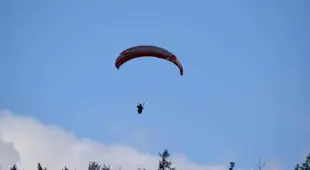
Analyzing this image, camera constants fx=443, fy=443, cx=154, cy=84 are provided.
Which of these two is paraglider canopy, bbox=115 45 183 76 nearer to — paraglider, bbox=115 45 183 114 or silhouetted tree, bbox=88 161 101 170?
paraglider, bbox=115 45 183 114

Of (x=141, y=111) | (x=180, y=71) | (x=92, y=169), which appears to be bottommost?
(x=141, y=111)

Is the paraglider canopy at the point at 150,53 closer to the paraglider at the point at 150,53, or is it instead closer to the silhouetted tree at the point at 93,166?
the paraglider at the point at 150,53

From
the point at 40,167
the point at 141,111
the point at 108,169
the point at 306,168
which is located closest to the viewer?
the point at 141,111

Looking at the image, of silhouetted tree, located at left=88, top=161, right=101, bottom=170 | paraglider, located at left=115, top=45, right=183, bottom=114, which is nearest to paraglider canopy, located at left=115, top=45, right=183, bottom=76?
paraglider, located at left=115, top=45, right=183, bottom=114

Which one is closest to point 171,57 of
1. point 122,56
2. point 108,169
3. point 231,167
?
point 122,56

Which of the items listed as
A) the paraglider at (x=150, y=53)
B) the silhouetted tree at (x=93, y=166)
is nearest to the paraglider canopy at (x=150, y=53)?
the paraglider at (x=150, y=53)

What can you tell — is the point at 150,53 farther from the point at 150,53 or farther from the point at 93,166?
the point at 93,166

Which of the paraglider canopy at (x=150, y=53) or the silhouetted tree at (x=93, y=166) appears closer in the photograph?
the paraglider canopy at (x=150, y=53)

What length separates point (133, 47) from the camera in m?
30.4

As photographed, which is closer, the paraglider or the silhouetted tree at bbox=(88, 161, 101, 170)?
the paraglider

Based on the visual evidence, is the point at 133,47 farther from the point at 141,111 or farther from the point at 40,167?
the point at 40,167

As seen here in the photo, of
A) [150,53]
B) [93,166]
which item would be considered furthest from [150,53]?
[93,166]

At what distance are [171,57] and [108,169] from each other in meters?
39.8

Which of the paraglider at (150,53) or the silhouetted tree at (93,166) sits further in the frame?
the silhouetted tree at (93,166)
